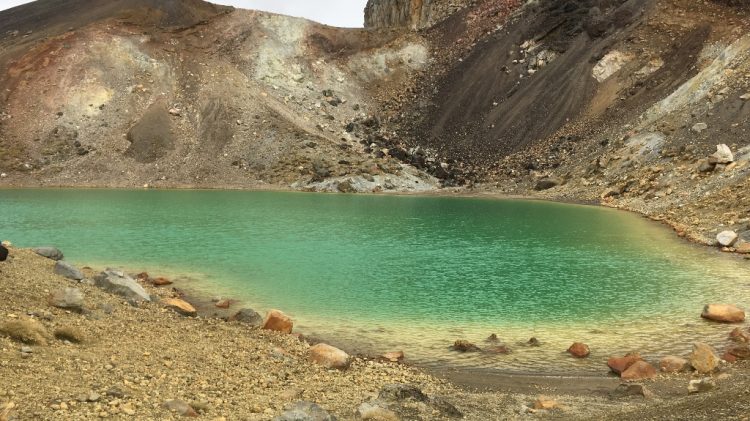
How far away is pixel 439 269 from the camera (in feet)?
80.7

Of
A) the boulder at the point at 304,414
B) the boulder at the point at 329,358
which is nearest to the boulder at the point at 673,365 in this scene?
the boulder at the point at 329,358

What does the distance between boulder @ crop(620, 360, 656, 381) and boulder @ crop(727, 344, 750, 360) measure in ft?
7.61

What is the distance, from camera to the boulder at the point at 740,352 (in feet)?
45.2

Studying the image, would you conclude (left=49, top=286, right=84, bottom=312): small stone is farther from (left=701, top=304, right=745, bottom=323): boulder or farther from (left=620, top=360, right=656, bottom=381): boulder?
(left=701, top=304, right=745, bottom=323): boulder

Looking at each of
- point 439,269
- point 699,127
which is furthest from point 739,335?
point 699,127

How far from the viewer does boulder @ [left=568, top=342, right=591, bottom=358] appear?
14516 millimetres

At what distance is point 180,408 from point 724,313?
48.4 feet

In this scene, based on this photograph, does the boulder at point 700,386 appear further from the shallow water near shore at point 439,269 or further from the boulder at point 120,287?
the boulder at point 120,287

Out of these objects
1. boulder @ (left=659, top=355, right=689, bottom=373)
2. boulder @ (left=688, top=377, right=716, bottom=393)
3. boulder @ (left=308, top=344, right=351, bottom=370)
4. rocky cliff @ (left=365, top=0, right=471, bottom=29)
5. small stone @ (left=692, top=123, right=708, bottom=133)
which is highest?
rocky cliff @ (left=365, top=0, right=471, bottom=29)

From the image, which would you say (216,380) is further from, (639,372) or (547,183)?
(547,183)

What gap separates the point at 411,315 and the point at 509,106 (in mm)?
57906

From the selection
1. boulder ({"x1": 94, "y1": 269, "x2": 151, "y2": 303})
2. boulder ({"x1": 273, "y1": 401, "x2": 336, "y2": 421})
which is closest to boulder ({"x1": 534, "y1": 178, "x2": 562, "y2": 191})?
boulder ({"x1": 94, "y1": 269, "x2": 151, "y2": 303})

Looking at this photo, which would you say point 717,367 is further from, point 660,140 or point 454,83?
point 454,83

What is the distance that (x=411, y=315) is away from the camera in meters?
17.8
